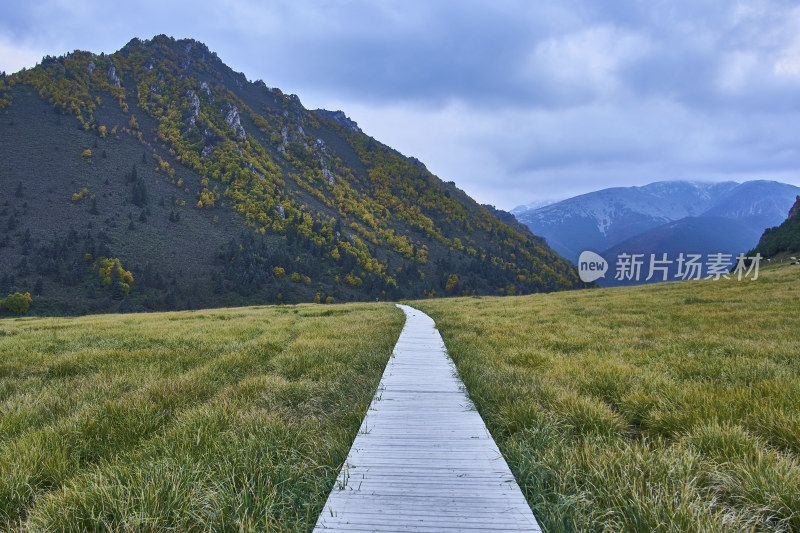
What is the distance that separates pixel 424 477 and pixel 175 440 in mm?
2414

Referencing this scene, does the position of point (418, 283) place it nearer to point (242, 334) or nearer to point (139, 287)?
point (139, 287)

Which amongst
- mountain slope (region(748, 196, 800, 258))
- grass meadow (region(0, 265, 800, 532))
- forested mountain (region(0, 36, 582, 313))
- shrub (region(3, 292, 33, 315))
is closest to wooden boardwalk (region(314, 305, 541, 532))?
grass meadow (region(0, 265, 800, 532))

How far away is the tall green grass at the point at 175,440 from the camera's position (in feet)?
7.12

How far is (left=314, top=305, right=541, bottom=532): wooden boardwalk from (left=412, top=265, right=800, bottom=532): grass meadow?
0.25 meters

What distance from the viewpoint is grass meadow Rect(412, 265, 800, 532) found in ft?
7.27

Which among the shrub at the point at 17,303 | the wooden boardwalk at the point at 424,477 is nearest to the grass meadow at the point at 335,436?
the wooden boardwalk at the point at 424,477

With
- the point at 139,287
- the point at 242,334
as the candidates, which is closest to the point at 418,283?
the point at 139,287

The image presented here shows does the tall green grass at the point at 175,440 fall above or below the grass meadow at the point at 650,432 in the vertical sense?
below

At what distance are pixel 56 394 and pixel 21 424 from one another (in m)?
1.16

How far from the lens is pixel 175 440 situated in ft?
10.6

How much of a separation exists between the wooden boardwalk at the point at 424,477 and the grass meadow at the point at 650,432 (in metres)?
0.25

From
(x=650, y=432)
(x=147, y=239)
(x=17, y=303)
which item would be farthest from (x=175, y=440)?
(x=147, y=239)

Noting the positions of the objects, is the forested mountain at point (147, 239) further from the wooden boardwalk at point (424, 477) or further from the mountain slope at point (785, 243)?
the wooden boardwalk at point (424, 477)

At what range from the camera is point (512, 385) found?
15.9 ft
